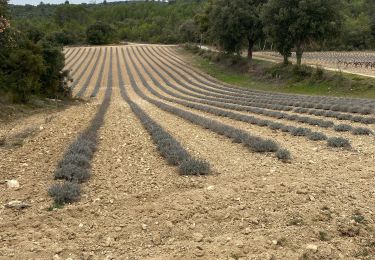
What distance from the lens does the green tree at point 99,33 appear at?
144375 millimetres

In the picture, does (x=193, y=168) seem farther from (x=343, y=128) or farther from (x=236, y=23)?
(x=236, y=23)

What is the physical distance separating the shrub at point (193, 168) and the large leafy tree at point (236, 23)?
54540mm

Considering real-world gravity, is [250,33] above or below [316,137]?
above

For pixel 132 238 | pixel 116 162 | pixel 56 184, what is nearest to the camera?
pixel 132 238

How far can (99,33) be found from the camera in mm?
144875

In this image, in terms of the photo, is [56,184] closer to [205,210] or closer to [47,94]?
[205,210]

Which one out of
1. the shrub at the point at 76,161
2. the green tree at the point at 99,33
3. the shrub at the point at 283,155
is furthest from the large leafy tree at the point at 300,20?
the green tree at the point at 99,33

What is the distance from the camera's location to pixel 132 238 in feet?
24.9

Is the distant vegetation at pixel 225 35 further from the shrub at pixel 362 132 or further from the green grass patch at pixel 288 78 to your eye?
the shrub at pixel 362 132

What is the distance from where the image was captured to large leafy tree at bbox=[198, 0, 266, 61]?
64.6 meters

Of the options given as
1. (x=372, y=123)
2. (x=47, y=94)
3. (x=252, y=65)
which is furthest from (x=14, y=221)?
(x=252, y=65)

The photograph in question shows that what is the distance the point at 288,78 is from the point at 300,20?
25.4 ft

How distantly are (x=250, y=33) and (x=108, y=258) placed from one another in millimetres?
63438

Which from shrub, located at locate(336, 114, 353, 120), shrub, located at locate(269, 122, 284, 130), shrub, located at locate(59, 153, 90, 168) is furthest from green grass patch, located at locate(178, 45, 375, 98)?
shrub, located at locate(59, 153, 90, 168)
